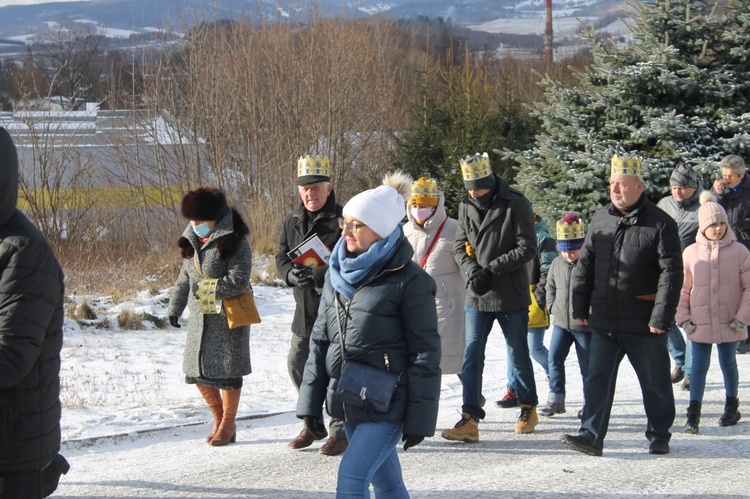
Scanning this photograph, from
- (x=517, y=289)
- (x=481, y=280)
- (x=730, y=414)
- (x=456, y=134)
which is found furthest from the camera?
(x=456, y=134)

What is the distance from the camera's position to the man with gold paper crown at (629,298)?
20.2ft

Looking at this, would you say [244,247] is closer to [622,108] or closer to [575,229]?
[575,229]

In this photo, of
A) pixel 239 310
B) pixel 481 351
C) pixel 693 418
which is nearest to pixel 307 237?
pixel 239 310

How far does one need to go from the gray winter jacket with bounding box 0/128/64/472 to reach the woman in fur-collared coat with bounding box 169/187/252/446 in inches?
107

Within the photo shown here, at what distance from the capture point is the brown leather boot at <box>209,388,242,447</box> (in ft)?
21.6

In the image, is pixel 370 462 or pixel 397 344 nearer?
pixel 370 462

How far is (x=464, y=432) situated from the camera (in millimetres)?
6719

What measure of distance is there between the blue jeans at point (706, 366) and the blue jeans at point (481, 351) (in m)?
1.33

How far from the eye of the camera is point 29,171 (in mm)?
17328

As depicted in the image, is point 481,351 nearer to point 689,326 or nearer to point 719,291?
point 689,326

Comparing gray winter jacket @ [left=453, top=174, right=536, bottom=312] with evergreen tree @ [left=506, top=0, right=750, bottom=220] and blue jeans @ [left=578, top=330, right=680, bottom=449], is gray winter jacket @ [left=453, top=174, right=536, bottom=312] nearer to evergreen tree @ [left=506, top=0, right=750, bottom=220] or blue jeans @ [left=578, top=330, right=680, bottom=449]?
blue jeans @ [left=578, top=330, right=680, bottom=449]

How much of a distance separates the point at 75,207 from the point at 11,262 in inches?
577

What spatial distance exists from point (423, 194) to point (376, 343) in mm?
3032

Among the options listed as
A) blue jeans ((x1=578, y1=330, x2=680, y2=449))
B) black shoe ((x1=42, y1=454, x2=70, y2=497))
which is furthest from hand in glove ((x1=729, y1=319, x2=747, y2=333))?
black shoe ((x1=42, y1=454, x2=70, y2=497))
